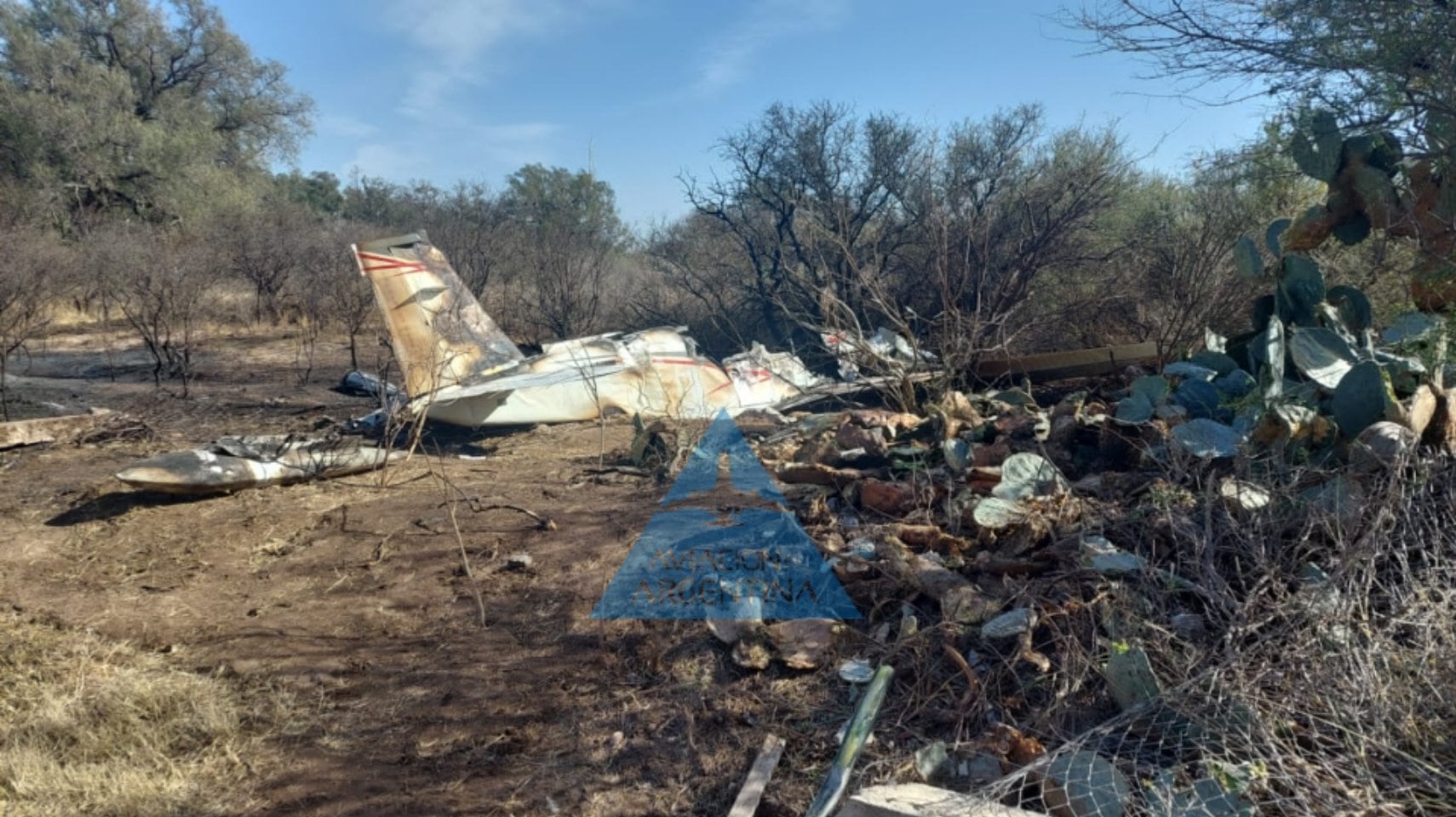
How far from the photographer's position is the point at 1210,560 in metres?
2.86

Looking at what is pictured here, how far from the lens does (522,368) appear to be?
359 inches

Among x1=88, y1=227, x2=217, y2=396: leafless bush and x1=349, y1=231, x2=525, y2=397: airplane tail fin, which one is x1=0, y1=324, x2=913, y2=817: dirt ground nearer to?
x1=349, y1=231, x2=525, y2=397: airplane tail fin

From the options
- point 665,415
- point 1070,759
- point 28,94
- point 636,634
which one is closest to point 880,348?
point 665,415

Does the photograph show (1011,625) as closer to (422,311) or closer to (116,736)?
(116,736)

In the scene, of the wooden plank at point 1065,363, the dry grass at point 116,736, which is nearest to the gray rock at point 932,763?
the dry grass at point 116,736

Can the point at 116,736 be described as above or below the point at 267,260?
below

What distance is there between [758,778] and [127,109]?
25768mm

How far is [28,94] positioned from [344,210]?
32.3ft

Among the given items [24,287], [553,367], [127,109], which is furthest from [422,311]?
[127,109]

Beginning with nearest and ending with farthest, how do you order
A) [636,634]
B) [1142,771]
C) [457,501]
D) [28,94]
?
[1142,771]
[636,634]
[457,501]
[28,94]

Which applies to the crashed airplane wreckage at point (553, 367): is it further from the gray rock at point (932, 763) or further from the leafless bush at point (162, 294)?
the gray rock at point (932, 763)

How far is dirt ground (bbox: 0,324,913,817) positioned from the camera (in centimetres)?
272

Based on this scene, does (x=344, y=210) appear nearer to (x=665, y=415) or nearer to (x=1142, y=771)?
(x=665, y=415)

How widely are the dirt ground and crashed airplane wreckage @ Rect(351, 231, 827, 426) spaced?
6.72ft
